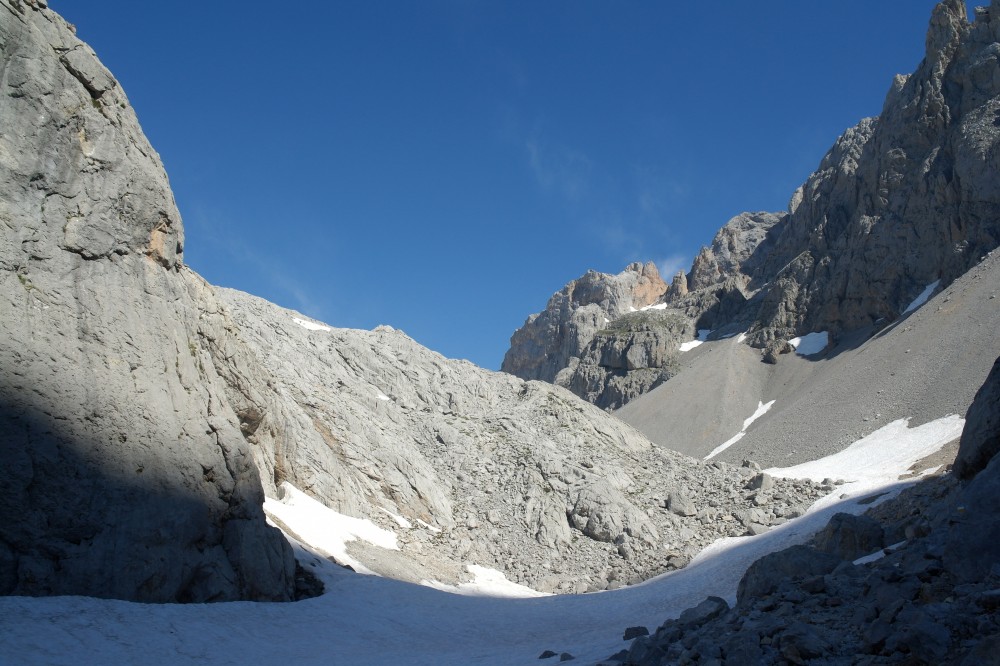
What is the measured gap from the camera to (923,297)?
297 ft

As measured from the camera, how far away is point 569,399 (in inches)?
2279

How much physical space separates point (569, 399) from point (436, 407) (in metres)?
12.0

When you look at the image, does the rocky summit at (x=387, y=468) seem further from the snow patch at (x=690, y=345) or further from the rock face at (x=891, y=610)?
the snow patch at (x=690, y=345)

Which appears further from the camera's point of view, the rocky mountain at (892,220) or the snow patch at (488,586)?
the rocky mountain at (892,220)

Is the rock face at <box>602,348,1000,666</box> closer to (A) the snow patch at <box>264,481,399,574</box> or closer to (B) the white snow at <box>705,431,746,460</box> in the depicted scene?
(A) the snow patch at <box>264,481,399,574</box>

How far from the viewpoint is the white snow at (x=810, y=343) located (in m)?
105

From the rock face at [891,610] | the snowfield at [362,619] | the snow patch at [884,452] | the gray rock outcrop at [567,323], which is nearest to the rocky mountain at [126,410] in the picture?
the snowfield at [362,619]

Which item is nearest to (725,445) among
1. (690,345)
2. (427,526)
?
(690,345)

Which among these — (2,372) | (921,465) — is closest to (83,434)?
(2,372)

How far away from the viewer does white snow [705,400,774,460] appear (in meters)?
85.1

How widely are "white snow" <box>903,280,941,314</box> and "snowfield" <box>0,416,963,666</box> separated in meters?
61.2

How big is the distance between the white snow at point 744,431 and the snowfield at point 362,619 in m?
46.4

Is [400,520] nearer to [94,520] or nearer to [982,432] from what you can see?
[94,520]

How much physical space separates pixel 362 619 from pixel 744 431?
7627cm
